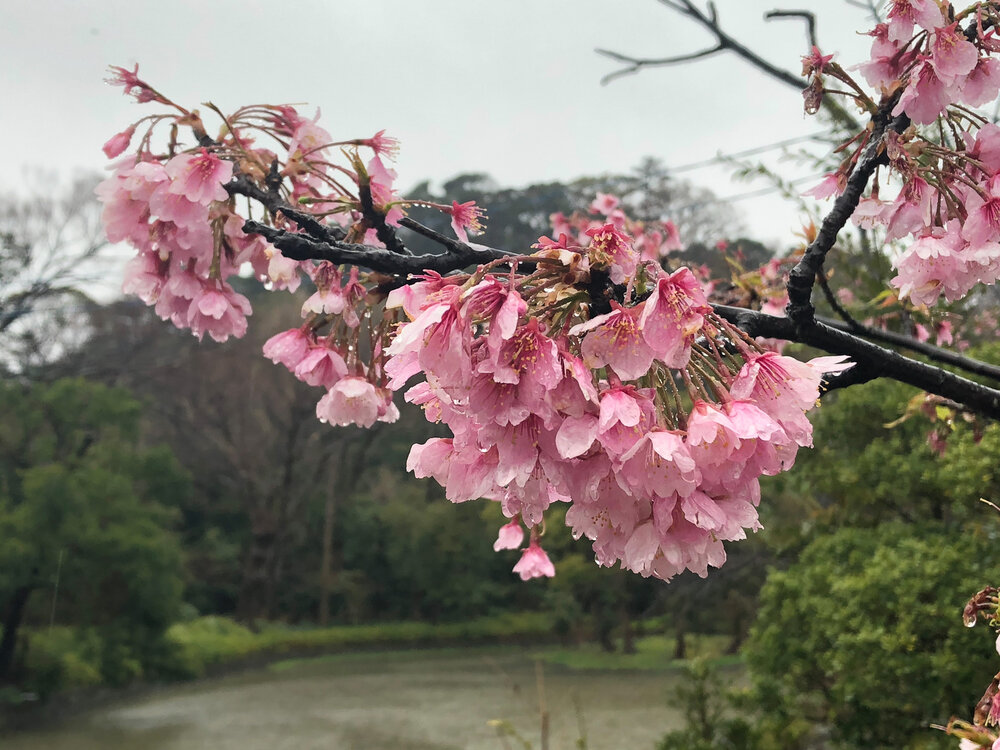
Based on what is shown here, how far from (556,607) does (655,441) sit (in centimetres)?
674

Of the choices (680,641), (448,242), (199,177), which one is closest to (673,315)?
(448,242)

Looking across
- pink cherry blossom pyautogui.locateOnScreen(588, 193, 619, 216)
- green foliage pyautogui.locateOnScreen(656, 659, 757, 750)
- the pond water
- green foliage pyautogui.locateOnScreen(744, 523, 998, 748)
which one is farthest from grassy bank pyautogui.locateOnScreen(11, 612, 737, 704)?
pink cherry blossom pyautogui.locateOnScreen(588, 193, 619, 216)

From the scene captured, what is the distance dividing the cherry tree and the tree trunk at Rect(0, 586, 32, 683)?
541 centimetres

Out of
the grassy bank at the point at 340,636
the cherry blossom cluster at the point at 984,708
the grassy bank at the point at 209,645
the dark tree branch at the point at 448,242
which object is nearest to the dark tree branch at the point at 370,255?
the dark tree branch at the point at 448,242

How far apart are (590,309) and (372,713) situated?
16.6 feet

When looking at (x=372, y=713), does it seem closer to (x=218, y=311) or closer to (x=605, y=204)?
(x=605, y=204)

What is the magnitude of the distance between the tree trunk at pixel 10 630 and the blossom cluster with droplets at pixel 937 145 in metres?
5.80

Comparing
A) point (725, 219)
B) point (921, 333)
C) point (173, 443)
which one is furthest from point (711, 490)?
point (173, 443)

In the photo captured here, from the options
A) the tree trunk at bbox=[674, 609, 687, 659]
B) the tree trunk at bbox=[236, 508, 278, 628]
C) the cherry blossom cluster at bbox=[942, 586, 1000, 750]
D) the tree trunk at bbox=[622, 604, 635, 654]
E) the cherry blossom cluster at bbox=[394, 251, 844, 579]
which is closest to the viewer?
the cherry blossom cluster at bbox=[394, 251, 844, 579]

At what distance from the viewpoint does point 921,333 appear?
1.51 m

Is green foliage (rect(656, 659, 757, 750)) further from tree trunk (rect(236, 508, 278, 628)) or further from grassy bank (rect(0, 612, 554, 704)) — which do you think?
tree trunk (rect(236, 508, 278, 628))

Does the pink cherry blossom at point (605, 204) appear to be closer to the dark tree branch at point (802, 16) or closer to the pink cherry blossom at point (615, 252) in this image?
the dark tree branch at point (802, 16)

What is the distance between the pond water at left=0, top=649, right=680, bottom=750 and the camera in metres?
4.18

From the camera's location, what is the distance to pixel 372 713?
15.6ft
